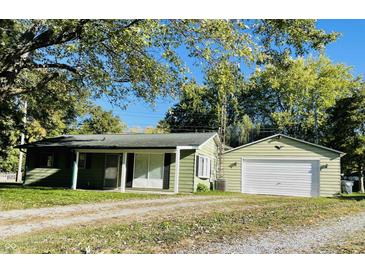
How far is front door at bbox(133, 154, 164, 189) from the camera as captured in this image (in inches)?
727

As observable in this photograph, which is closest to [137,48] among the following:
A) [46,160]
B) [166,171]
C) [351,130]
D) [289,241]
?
[289,241]

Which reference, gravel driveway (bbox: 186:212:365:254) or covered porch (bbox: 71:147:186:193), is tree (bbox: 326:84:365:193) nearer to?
covered porch (bbox: 71:147:186:193)

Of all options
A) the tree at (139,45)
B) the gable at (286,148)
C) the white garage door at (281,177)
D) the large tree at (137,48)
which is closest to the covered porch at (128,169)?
the large tree at (137,48)

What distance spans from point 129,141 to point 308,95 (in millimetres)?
20991

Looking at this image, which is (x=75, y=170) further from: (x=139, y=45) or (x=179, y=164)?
(x=139, y=45)

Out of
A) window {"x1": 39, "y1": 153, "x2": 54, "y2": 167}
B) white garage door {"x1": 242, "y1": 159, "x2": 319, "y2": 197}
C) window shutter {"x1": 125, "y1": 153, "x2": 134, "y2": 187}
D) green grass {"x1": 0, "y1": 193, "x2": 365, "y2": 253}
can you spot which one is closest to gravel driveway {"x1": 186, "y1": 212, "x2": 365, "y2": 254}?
green grass {"x1": 0, "y1": 193, "x2": 365, "y2": 253}

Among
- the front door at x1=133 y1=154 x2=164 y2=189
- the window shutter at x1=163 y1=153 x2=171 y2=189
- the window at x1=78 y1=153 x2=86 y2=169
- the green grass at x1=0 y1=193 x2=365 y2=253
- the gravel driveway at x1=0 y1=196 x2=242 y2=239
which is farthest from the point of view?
the window at x1=78 y1=153 x2=86 y2=169

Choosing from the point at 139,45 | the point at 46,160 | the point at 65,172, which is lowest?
the point at 65,172

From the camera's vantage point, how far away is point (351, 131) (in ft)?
87.2

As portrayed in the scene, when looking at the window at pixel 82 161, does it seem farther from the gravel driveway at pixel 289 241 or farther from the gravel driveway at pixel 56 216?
the gravel driveway at pixel 289 241

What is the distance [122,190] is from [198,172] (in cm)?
403

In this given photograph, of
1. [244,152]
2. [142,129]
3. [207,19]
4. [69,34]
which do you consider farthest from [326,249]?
[142,129]

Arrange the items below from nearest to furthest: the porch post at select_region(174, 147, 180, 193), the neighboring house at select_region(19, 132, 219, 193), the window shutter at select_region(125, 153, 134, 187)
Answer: the porch post at select_region(174, 147, 180, 193) → the neighboring house at select_region(19, 132, 219, 193) → the window shutter at select_region(125, 153, 134, 187)
